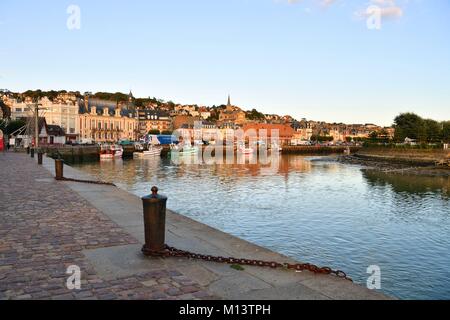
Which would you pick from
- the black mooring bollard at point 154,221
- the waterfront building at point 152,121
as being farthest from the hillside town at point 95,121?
the black mooring bollard at point 154,221

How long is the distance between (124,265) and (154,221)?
0.93 metres

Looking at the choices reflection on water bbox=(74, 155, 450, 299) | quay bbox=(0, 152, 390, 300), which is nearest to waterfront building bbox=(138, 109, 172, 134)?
reflection on water bbox=(74, 155, 450, 299)

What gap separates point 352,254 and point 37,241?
9269 millimetres

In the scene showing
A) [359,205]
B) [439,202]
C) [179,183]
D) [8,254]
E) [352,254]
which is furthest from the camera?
[179,183]

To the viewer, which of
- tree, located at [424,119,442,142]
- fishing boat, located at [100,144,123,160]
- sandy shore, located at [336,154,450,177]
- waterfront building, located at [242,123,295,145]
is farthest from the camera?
waterfront building, located at [242,123,295,145]

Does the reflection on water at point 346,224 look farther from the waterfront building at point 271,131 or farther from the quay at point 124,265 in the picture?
the waterfront building at point 271,131

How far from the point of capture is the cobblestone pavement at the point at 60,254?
19.1ft

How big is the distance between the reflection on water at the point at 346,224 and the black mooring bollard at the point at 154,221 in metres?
5.63

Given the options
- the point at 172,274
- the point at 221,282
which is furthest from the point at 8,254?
the point at 221,282

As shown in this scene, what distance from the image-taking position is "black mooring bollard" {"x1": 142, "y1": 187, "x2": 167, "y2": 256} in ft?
24.4

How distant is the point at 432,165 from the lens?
194 ft

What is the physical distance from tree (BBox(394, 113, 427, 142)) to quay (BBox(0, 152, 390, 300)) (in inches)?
3502

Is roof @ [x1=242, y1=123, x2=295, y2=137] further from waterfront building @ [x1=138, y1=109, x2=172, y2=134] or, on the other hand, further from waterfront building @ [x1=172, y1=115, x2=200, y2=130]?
waterfront building @ [x1=138, y1=109, x2=172, y2=134]
